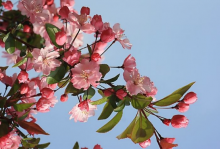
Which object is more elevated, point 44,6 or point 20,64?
point 44,6

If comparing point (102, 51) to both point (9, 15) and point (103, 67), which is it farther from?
point (9, 15)

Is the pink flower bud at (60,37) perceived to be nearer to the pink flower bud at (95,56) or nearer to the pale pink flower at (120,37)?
the pink flower bud at (95,56)

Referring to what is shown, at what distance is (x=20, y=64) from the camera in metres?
1.91

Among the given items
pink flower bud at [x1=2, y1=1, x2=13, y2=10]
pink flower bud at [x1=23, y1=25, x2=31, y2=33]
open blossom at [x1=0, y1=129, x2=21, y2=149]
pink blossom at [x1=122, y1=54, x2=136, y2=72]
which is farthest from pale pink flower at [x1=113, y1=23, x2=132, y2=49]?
pink flower bud at [x1=2, y1=1, x2=13, y2=10]

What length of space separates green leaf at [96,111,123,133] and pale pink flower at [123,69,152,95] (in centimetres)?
24

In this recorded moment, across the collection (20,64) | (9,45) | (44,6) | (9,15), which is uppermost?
(9,15)

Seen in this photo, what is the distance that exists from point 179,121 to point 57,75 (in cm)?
81

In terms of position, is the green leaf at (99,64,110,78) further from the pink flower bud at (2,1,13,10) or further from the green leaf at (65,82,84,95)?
the pink flower bud at (2,1,13,10)

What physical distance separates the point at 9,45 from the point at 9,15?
→ 100 centimetres

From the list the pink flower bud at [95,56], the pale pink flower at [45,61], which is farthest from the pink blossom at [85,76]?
the pale pink flower at [45,61]

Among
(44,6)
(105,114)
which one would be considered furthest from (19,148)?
(44,6)

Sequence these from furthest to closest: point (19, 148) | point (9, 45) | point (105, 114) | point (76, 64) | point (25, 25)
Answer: point (25, 25) < point (9, 45) < point (19, 148) < point (105, 114) < point (76, 64)

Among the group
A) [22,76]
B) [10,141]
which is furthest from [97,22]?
[10,141]

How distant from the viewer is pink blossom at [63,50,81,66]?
66.6 inches
